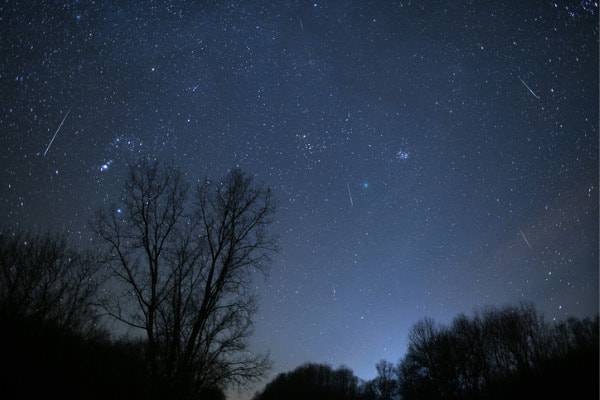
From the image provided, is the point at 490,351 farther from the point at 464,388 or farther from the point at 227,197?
the point at 227,197

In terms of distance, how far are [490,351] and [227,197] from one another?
150ft

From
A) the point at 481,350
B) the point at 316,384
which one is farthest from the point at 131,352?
the point at 316,384

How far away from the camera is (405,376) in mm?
58031

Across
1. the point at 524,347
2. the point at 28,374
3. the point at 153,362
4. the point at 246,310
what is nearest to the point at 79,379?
the point at 28,374

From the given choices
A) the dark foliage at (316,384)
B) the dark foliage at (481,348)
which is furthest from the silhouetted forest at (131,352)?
the dark foliage at (316,384)

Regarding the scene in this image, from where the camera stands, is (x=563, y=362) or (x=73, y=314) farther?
(x=563, y=362)

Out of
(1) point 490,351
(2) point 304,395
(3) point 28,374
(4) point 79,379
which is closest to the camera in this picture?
(3) point 28,374

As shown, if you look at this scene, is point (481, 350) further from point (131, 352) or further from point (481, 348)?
point (131, 352)

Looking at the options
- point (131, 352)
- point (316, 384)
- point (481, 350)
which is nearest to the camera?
point (131, 352)

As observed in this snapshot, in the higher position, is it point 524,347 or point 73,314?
point 524,347

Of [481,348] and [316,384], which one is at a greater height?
[481,348]

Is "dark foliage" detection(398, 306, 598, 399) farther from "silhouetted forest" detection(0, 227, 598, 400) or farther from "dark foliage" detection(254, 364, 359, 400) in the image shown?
"dark foliage" detection(254, 364, 359, 400)

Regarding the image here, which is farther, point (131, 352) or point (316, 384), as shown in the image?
point (316, 384)

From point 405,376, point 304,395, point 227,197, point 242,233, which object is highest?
point 227,197
